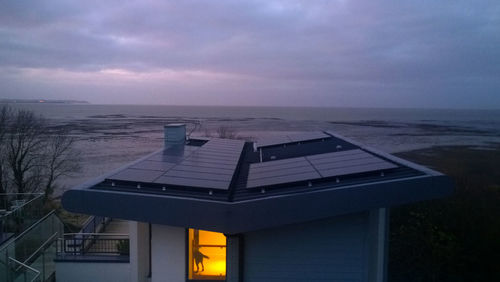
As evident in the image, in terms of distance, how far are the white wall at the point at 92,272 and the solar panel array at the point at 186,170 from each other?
2380mm

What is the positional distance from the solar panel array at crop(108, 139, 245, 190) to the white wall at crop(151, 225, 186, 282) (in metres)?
1.00

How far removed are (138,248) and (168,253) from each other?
0.75 meters

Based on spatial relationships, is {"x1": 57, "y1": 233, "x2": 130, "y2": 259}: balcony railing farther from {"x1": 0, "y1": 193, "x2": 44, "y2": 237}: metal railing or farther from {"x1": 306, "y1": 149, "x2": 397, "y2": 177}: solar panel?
{"x1": 306, "y1": 149, "x2": 397, "y2": 177}: solar panel

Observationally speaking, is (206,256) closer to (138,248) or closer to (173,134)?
(138,248)

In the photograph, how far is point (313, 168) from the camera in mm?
7289

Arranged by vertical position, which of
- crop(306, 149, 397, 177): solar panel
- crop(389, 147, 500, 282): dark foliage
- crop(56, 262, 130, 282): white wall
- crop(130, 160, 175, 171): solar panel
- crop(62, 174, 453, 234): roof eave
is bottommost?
crop(389, 147, 500, 282): dark foliage

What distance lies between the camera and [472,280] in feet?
40.7

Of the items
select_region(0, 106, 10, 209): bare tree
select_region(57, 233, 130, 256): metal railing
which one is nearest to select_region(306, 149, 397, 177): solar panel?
select_region(57, 233, 130, 256): metal railing

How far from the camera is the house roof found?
5.58 metres

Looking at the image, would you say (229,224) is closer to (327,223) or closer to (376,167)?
(327,223)

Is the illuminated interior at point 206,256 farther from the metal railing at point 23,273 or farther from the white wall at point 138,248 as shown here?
the metal railing at point 23,273

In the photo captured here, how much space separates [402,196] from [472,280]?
9.34 metres

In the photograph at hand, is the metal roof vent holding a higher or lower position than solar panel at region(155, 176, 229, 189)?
higher

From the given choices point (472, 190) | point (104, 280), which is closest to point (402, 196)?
point (104, 280)
